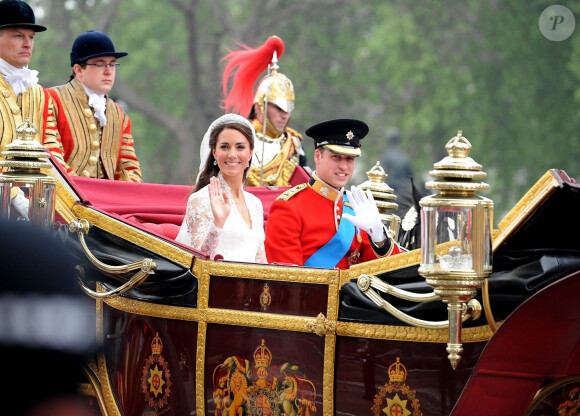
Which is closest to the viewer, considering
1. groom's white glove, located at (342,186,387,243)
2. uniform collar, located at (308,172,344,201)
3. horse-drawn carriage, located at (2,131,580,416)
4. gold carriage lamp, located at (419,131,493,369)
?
gold carriage lamp, located at (419,131,493,369)

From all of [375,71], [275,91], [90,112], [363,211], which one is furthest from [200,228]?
[375,71]

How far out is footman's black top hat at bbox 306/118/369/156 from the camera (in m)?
4.46

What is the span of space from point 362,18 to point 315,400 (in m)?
18.8

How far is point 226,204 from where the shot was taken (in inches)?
187

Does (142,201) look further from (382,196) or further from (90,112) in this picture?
(382,196)

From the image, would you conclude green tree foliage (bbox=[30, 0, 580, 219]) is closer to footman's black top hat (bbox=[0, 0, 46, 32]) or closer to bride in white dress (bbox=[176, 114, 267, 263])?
footman's black top hat (bbox=[0, 0, 46, 32])

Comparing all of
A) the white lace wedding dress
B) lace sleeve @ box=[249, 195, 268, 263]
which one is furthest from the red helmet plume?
the white lace wedding dress

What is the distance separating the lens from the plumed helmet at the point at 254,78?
6840mm

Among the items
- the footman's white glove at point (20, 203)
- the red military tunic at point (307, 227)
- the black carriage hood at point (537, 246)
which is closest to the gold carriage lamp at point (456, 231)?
the black carriage hood at point (537, 246)

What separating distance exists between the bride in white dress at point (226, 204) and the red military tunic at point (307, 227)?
291 mm

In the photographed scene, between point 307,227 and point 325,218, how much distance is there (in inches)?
3.6

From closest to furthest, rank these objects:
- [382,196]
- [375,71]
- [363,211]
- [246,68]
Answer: [363,211], [382,196], [246,68], [375,71]

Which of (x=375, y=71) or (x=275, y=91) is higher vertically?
(x=375, y=71)

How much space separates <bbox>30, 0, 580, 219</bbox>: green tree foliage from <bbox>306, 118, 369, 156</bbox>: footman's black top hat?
13025 mm
